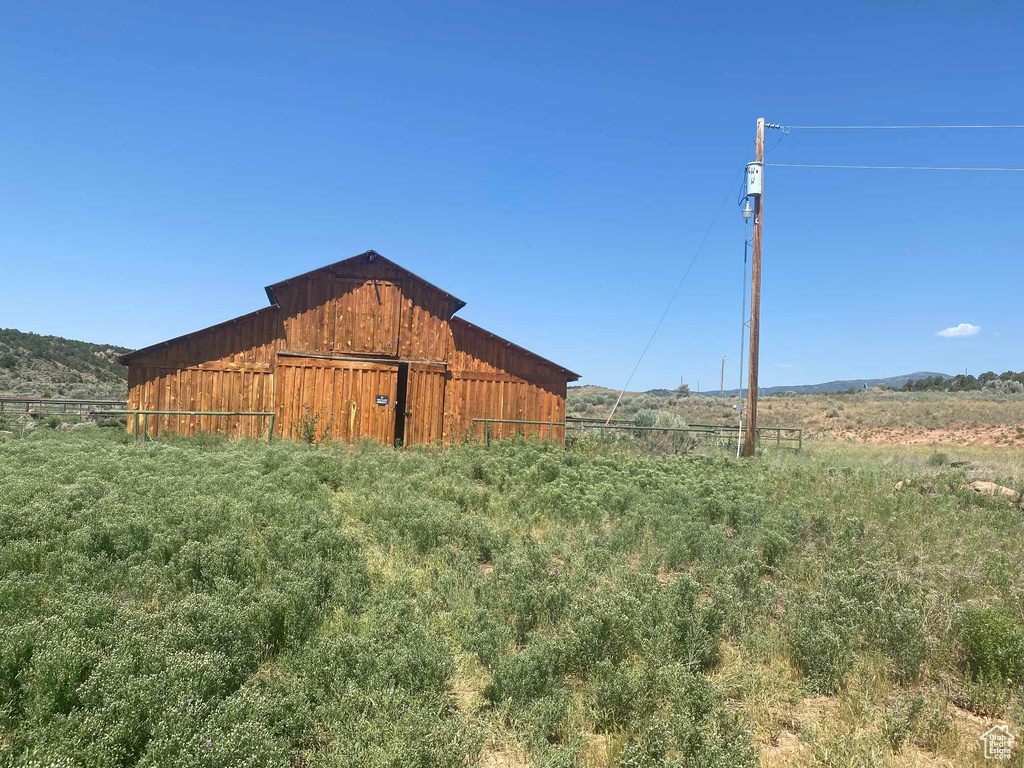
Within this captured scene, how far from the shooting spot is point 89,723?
10.9 feet

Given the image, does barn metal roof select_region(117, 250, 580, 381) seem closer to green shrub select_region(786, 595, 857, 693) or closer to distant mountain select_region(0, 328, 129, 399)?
green shrub select_region(786, 595, 857, 693)

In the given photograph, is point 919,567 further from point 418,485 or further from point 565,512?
point 418,485

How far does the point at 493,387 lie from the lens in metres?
18.8

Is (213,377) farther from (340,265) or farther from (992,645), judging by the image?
(992,645)

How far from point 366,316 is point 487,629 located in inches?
554

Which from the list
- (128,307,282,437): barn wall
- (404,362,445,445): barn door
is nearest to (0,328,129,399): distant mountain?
(128,307,282,437): barn wall

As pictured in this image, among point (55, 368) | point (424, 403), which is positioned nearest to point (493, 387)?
point (424, 403)

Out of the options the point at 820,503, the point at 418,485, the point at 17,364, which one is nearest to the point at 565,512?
the point at 418,485

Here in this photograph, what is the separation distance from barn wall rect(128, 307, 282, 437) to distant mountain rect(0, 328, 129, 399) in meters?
31.2

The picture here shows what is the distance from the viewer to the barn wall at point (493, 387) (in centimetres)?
1842

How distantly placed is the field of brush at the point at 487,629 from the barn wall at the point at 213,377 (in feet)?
23.7

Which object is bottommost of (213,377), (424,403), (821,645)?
(821,645)

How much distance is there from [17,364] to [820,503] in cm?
6404

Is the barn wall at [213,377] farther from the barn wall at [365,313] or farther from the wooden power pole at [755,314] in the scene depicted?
the wooden power pole at [755,314]
